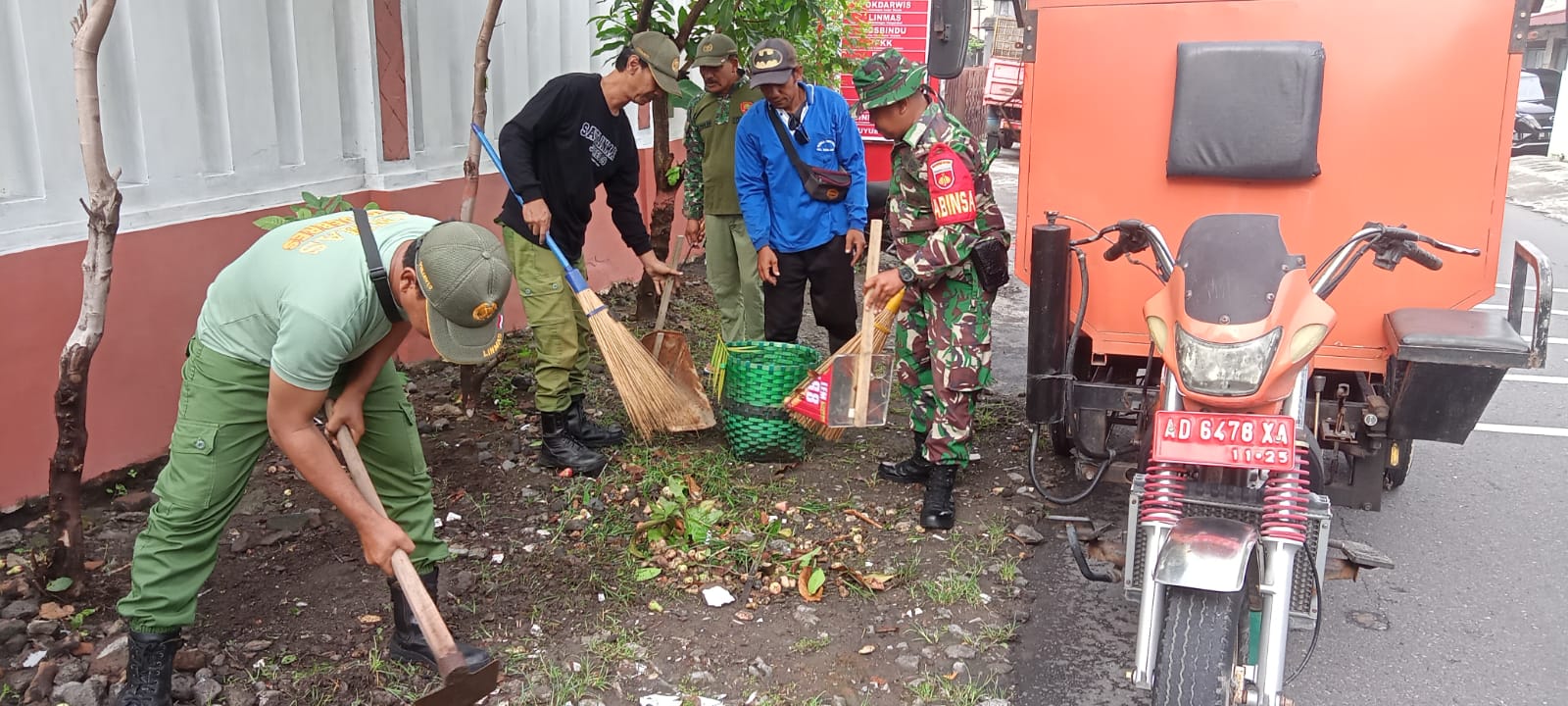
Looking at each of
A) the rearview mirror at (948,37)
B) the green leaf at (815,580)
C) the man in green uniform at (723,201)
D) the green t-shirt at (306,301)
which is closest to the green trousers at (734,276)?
the man in green uniform at (723,201)

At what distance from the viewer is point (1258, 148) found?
4133 millimetres

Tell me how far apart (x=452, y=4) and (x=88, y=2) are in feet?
7.82

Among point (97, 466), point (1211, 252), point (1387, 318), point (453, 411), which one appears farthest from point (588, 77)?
point (1387, 318)

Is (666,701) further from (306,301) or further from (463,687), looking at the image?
(306,301)

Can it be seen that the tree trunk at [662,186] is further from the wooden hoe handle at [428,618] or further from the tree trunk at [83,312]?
the wooden hoe handle at [428,618]

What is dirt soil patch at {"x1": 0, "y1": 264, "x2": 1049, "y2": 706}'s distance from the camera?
3197 mm

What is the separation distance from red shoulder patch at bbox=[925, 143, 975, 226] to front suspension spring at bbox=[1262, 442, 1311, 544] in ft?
5.60

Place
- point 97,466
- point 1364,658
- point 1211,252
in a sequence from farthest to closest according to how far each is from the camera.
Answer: point 97,466, point 1364,658, point 1211,252

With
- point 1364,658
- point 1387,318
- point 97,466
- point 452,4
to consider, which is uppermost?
point 452,4

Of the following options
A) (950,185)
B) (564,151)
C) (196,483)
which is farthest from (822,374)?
(196,483)

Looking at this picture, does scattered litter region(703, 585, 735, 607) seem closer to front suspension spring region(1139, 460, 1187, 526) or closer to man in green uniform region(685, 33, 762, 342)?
front suspension spring region(1139, 460, 1187, 526)

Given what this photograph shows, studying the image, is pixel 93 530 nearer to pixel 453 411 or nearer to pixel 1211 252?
pixel 453 411

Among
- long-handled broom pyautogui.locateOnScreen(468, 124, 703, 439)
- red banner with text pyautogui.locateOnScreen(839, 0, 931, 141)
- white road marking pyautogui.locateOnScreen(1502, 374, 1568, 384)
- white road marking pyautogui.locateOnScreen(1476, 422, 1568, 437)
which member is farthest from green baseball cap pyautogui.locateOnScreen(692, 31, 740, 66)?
red banner with text pyautogui.locateOnScreen(839, 0, 931, 141)

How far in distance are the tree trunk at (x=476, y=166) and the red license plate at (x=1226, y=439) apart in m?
3.42
